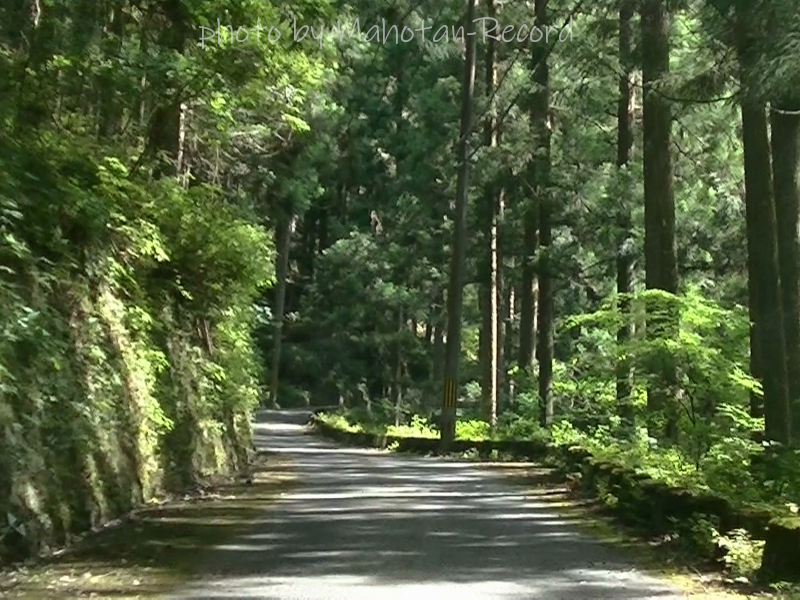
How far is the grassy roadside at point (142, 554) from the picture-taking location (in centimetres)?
803

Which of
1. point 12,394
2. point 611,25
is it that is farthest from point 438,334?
point 12,394

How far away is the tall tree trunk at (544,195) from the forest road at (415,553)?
44.9 feet

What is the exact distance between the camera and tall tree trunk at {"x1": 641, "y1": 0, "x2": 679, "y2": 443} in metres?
18.6

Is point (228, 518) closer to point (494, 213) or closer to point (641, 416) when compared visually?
point (641, 416)

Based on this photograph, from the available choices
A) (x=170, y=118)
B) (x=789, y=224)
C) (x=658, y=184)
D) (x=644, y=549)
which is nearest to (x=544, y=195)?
(x=658, y=184)

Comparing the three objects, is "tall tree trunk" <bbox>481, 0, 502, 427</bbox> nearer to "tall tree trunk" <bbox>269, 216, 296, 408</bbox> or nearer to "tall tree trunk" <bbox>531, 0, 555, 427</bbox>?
"tall tree trunk" <bbox>531, 0, 555, 427</bbox>

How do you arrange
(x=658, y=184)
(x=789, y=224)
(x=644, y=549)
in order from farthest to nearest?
(x=658, y=184)
(x=789, y=224)
(x=644, y=549)

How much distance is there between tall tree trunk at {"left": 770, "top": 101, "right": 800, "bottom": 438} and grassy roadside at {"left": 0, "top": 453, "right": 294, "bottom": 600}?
26.4ft

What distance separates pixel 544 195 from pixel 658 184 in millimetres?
10497

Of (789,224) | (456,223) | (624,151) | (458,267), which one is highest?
(624,151)

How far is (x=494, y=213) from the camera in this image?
3453 centimetres

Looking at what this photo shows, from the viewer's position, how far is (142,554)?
975 cm

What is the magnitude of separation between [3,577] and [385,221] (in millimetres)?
46351

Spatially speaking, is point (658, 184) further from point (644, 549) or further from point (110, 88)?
point (644, 549)
